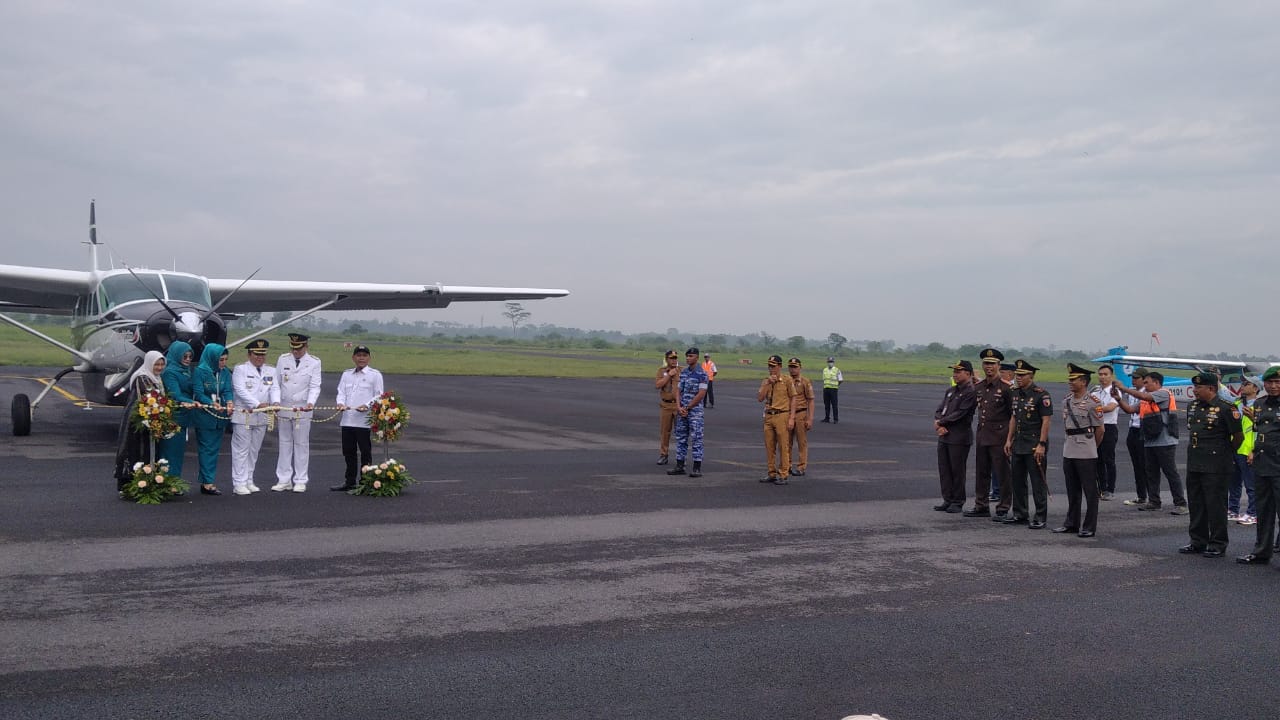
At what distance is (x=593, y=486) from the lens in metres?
11.9

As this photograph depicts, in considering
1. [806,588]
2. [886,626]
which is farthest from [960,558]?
[886,626]

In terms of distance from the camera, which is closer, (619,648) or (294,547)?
(619,648)

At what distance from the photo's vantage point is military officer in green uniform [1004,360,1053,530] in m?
9.90

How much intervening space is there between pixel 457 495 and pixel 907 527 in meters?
5.03

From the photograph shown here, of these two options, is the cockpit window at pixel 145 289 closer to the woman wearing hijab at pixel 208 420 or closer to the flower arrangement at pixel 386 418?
the woman wearing hijab at pixel 208 420

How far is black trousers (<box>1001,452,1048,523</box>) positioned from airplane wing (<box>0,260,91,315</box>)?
55.2 ft

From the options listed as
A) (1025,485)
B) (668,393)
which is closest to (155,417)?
(668,393)

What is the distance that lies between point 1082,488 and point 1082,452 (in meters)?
0.48

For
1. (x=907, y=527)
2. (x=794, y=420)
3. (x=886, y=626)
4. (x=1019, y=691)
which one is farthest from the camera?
(x=794, y=420)

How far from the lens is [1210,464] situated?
8.91 meters

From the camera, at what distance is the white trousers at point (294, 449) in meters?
11.0

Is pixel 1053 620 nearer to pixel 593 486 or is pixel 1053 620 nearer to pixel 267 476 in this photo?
pixel 593 486

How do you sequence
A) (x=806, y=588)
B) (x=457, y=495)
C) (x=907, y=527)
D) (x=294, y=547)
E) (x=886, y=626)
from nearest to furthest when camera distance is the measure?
(x=886, y=626) → (x=806, y=588) → (x=294, y=547) → (x=907, y=527) → (x=457, y=495)

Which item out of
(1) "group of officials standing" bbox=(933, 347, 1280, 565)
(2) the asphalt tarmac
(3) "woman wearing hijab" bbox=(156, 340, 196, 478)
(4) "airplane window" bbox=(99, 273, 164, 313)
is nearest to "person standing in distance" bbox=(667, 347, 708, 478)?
(2) the asphalt tarmac
